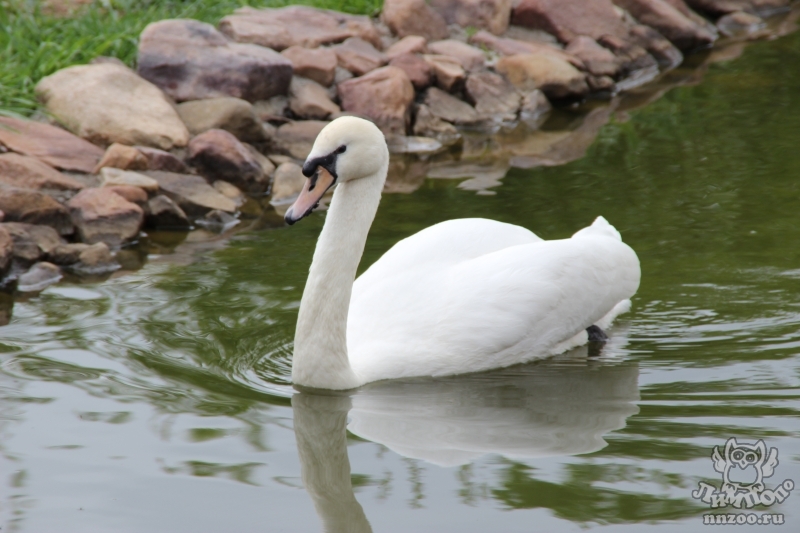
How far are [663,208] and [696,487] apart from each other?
416 cm

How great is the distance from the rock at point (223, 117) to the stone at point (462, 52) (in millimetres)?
2870

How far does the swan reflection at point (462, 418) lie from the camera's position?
187 inches

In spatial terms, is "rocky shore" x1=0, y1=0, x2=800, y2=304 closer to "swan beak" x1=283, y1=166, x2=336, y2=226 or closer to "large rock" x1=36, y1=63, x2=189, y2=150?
"large rock" x1=36, y1=63, x2=189, y2=150

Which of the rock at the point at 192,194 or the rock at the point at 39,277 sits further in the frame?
the rock at the point at 192,194

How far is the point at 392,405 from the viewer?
5328 millimetres

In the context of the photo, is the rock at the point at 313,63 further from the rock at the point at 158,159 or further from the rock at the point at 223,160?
the rock at the point at 158,159

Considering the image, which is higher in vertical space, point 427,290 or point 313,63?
point 313,63

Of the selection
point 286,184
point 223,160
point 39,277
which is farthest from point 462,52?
point 39,277

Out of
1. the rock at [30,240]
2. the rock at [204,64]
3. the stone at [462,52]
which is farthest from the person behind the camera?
the stone at [462,52]

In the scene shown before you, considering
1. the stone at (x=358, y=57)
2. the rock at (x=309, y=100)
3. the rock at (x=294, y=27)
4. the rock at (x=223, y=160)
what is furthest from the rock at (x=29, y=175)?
the stone at (x=358, y=57)

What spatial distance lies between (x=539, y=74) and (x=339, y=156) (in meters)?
7.20

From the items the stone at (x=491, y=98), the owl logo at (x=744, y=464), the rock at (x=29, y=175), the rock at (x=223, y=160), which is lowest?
the owl logo at (x=744, y=464)

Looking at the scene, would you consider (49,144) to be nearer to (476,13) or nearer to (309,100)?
(309,100)

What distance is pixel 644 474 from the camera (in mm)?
4500
